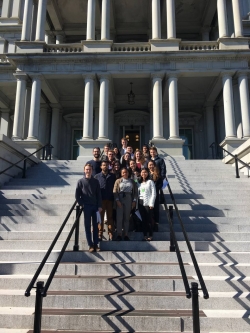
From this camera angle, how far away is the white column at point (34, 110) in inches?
669

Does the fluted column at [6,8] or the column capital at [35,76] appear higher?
the fluted column at [6,8]

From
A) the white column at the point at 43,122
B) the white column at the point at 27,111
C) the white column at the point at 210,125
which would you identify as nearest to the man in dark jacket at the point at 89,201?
the white column at the point at 27,111

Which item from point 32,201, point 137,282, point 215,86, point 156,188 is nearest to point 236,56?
point 215,86

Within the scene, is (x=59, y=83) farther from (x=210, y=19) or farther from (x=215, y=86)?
(x=210, y=19)

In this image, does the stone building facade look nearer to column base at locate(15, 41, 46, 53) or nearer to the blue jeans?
column base at locate(15, 41, 46, 53)

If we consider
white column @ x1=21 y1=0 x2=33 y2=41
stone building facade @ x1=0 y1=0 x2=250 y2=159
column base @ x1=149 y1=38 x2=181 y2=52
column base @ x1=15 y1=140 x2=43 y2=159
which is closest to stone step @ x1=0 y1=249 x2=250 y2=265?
stone building facade @ x1=0 y1=0 x2=250 y2=159

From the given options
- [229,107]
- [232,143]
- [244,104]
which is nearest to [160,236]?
[232,143]

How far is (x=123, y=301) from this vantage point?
15.4ft

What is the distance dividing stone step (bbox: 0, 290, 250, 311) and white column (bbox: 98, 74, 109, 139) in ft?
41.5

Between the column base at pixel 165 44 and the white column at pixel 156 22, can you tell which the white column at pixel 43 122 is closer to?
the column base at pixel 165 44

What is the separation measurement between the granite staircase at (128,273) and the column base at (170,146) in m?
7.02

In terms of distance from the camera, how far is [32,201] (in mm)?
9094

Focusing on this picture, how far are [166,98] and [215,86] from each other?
3204mm

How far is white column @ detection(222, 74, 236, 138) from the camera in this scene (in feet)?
54.2
